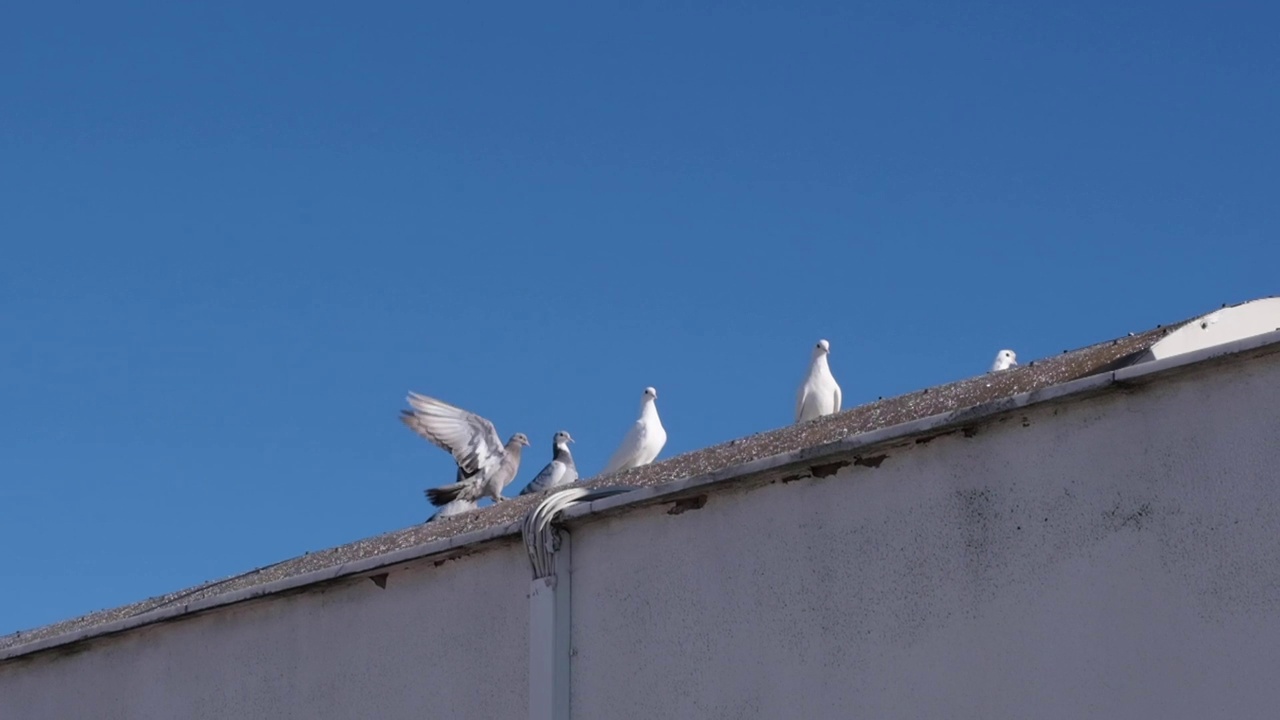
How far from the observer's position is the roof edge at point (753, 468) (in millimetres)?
6633

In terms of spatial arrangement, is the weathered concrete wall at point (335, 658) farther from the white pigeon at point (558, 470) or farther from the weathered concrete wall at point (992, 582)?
the white pigeon at point (558, 470)

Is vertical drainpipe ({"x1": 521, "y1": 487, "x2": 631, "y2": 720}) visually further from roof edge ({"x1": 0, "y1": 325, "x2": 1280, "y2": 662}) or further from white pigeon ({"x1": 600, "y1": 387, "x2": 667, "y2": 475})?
white pigeon ({"x1": 600, "y1": 387, "x2": 667, "y2": 475})

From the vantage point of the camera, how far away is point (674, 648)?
802 centimetres

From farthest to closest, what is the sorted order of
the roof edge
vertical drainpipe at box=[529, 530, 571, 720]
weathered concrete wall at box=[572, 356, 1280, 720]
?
vertical drainpipe at box=[529, 530, 571, 720]
the roof edge
weathered concrete wall at box=[572, 356, 1280, 720]

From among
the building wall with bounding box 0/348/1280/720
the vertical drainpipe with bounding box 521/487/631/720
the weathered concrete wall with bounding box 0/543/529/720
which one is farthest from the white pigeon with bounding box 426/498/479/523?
the vertical drainpipe with bounding box 521/487/631/720

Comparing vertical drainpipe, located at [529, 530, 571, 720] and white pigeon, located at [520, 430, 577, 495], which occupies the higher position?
white pigeon, located at [520, 430, 577, 495]

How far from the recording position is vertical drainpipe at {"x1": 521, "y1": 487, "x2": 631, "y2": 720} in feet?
27.2

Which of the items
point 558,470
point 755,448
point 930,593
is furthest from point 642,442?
point 930,593

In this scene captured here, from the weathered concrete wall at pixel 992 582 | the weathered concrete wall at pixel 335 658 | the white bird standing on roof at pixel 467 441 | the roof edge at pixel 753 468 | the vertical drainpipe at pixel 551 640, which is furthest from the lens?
the white bird standing on roof at pixel 467 441

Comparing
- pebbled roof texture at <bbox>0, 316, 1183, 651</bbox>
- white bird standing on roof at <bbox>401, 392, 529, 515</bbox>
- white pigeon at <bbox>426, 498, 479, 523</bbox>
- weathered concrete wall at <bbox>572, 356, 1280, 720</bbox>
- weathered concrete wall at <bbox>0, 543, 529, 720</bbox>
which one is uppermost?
→ white bird standing on roof at <bbox>401, 392, 529, 515</bbox>

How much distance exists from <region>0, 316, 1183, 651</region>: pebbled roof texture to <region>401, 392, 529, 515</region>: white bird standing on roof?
4.22 m

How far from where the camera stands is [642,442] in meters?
16.8

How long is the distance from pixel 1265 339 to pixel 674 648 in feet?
9.85

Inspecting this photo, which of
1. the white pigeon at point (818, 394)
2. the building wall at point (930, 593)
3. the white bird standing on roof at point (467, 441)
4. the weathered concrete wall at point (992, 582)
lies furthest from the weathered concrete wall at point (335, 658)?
the white pigeon at point (818, 394)
